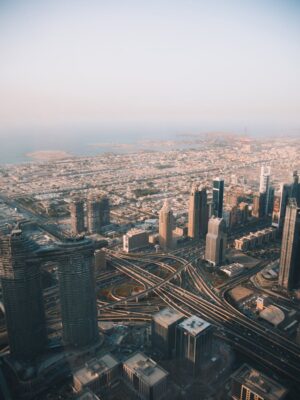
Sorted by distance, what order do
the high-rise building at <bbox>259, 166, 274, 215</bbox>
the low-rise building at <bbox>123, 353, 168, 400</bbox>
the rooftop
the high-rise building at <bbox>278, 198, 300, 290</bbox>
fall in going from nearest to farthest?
the low-rise building at <bbox>123, 353, 168, 400</bbox> < the rooftop < the high-rise building at <bbox>278, 198, 300, 290</bbox> < the high-rise building at <bbox>259, 166, 274, 215</bbox>

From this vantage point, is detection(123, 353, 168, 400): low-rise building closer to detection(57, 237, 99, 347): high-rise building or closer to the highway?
detection(57, 237, 99, 347): high-rise building

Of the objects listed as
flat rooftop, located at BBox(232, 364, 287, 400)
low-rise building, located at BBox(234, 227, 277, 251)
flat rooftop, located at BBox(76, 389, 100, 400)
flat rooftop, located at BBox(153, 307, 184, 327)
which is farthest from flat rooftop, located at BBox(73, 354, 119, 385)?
low-rise building, located at BBox(234, 227, 277, 251)

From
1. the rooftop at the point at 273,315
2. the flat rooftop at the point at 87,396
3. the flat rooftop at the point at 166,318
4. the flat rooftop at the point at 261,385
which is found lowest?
the rooftop at the point at 273,315

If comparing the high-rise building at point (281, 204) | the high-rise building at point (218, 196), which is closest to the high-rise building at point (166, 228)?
the high-rise building at point (218, 196)

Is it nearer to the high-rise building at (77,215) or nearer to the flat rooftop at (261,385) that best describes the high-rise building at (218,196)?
the high-rise building at (77,215)

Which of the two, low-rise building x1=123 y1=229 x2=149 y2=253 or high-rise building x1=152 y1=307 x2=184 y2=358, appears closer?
high-rise building x1=152 y1=307 x2=184 y2=358

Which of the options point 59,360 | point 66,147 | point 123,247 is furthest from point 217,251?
point 66,147

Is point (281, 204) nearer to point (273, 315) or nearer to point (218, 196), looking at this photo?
point (218, 196)
